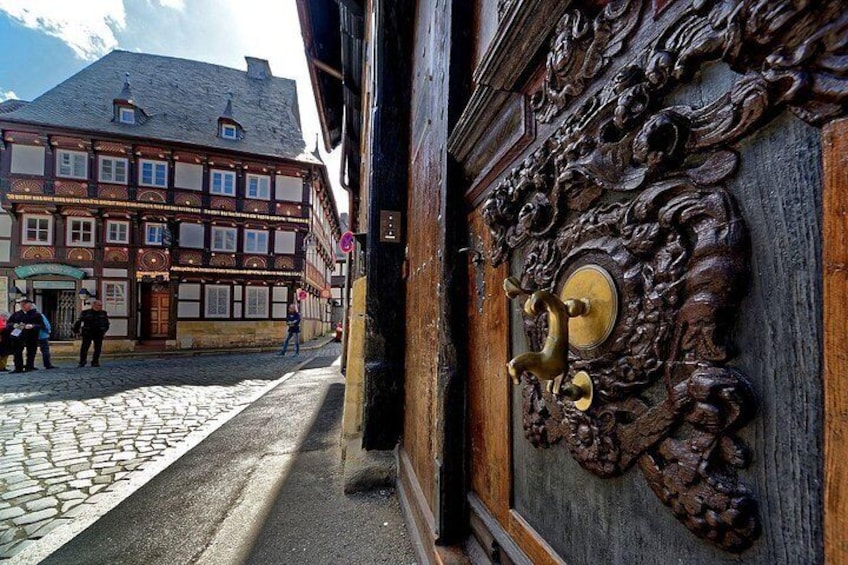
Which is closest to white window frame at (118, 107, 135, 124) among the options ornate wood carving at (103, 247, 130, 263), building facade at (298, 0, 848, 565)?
ornate wood carving at (103, 247, 130, 263)

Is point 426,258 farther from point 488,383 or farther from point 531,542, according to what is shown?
point 531,542

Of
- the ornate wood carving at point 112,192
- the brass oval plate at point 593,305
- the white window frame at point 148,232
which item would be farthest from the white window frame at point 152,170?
the brass oval plate at point 593,305

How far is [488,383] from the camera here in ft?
3.57

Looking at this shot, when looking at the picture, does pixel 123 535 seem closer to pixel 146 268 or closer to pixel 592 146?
pixel 592 146

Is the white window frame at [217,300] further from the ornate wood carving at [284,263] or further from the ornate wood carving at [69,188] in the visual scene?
the ornate wood carving at [69,188]

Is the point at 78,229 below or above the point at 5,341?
above

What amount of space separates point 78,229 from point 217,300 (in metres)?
6.39

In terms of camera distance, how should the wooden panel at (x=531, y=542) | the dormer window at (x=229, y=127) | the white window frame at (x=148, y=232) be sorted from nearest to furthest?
the wooden panel at (x=531, y=542)
the white window frame at (x=148, y=232)
the dormer window at (x=229, y=127)

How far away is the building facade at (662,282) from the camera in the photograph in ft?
1.10

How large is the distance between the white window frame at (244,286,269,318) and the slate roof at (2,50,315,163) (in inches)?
254

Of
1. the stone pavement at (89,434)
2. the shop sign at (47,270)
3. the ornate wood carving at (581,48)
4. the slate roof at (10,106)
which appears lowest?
the stone pavement at (89,434)

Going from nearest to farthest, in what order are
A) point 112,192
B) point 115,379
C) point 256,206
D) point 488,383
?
point 488,383 → point 115,379 → point 112,192 → point 256,206

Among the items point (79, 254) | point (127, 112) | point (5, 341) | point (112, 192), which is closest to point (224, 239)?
point (112, 192)

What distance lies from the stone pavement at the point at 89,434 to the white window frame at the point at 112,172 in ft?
37.3
